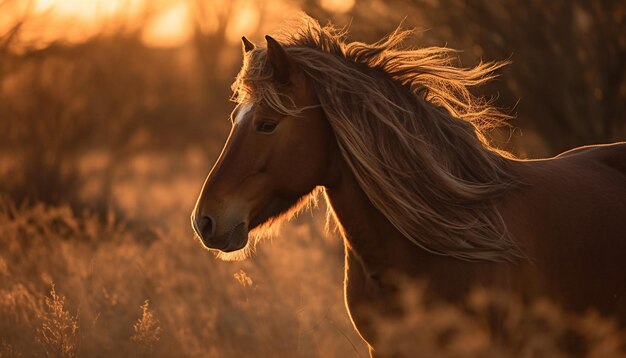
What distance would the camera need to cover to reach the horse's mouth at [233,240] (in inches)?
128

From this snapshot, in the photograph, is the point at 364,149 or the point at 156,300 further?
the point at 156,300

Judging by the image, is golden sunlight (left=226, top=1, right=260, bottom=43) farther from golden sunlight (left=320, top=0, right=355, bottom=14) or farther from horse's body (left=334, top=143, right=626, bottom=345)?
horse's body (left=334, top=143, right=626, bottom=345)

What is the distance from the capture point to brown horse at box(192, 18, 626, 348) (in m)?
3.32

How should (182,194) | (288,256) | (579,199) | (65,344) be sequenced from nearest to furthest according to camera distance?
(579,199) → (65,344) → (288,256) → (182,194)

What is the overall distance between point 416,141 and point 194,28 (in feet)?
53.8

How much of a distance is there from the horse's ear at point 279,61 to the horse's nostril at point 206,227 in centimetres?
62

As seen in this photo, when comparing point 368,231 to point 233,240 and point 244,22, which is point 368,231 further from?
point 244,22

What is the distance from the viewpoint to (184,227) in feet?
28.6

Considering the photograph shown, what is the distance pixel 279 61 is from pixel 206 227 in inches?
27.8

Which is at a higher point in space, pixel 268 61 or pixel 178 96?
pixel 268 61

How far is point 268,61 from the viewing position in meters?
3.41

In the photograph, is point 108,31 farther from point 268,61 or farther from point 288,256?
point 268,61

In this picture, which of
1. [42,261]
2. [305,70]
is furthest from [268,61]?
[42,261]

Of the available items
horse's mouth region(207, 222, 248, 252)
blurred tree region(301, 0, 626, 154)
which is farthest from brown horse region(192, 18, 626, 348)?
blurred tree region(301, 0, 626, 154)
